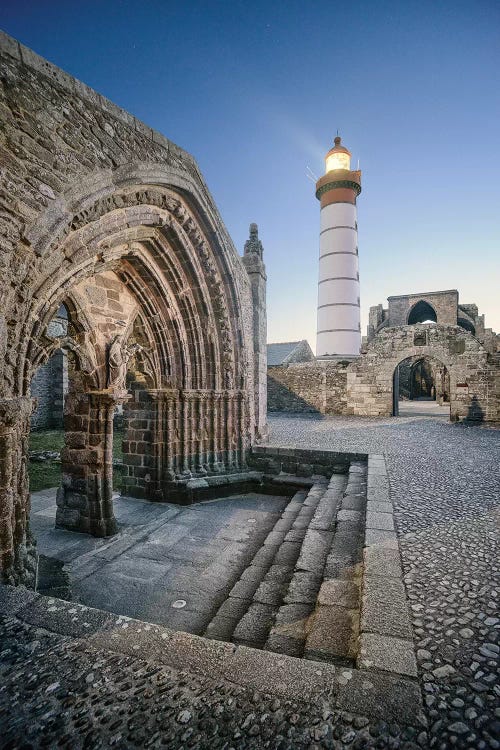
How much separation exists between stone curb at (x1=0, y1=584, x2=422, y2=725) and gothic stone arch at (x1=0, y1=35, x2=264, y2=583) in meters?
0.92

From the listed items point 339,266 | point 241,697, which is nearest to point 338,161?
point 339,266

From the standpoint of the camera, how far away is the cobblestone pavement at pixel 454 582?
1.51 metres

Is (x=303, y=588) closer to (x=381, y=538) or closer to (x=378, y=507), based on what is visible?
(x=381, y=538)

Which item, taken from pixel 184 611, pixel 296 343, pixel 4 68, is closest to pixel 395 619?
pixel 184 611

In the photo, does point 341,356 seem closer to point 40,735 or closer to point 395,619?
point 395,619

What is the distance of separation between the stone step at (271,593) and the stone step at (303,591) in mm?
163

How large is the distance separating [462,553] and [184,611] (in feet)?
8.57

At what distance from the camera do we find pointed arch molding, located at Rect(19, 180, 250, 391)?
3.42 meters

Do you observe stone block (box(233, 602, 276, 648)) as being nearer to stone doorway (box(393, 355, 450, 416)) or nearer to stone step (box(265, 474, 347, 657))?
stone step (box(265, 474, 347, 657))

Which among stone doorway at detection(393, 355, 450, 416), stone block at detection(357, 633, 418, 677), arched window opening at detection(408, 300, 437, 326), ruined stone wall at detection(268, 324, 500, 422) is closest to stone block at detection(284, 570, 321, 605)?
stone block at detection(357, 633, 418, 677)

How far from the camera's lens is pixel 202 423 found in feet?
21.5

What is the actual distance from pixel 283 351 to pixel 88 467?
2048 centimetres

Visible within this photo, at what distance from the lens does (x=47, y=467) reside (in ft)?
28.4

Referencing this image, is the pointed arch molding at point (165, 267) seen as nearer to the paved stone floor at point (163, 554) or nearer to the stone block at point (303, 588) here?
the paved stone floor at point (163, 554)
